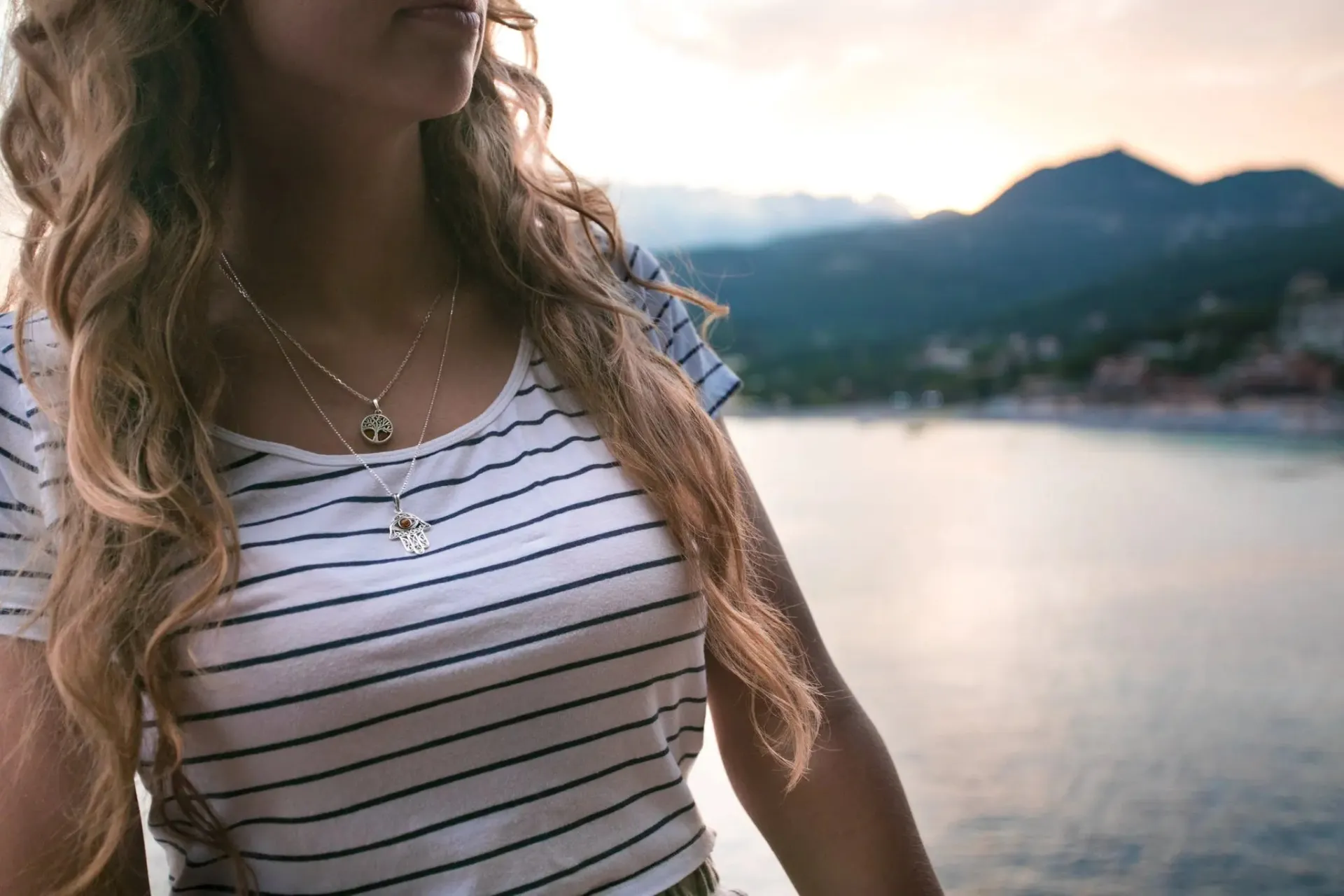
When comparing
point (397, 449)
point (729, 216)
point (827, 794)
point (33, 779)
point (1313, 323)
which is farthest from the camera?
point (729, 216)

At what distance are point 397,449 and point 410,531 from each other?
8 centimetres

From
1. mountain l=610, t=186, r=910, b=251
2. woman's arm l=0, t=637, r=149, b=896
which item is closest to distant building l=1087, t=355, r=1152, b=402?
mountain l=610, t=186, r=910, b=251

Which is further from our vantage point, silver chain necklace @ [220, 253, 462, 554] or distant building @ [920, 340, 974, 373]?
distant building @ [920, 340, 974, 373]

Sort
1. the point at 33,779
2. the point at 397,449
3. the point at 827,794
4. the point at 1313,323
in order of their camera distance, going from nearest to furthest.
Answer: the point at 33,779
the point at 397,449
the point at 827,794
the point at 1313,323

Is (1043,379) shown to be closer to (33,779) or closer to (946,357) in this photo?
(946,357)

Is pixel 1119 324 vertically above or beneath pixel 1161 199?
beneath

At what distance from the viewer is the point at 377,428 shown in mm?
806

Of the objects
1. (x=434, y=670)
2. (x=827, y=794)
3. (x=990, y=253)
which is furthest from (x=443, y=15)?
(x=990, y=253)

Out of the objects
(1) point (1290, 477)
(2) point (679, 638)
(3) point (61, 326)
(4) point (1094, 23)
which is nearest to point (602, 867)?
(2) point (679, 638)

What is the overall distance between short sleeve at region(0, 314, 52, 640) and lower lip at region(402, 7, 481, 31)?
37 cm

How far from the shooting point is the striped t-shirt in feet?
2.23

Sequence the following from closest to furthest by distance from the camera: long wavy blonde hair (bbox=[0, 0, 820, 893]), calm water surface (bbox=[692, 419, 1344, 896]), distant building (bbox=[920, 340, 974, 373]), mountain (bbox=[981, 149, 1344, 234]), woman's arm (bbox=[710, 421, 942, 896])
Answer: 1. long wavy blonde hair (bbox=[0, 0, 820, 893])
2. woman's arm (bbox=[710, 421, 942, 896])
3. calm water surface (bbox=[692, 419, 1344, 896])
4. mountain (bbox=[981, 149, 1344, 234])
5. distant building (bbox=[920, 340, 974, 373])

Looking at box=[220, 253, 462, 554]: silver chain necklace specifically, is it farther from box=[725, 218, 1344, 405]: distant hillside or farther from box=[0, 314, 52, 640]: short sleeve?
box=[725, 218, 1344, 405]: distant hillside

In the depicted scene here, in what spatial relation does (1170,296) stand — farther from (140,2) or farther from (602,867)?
(140,2)
